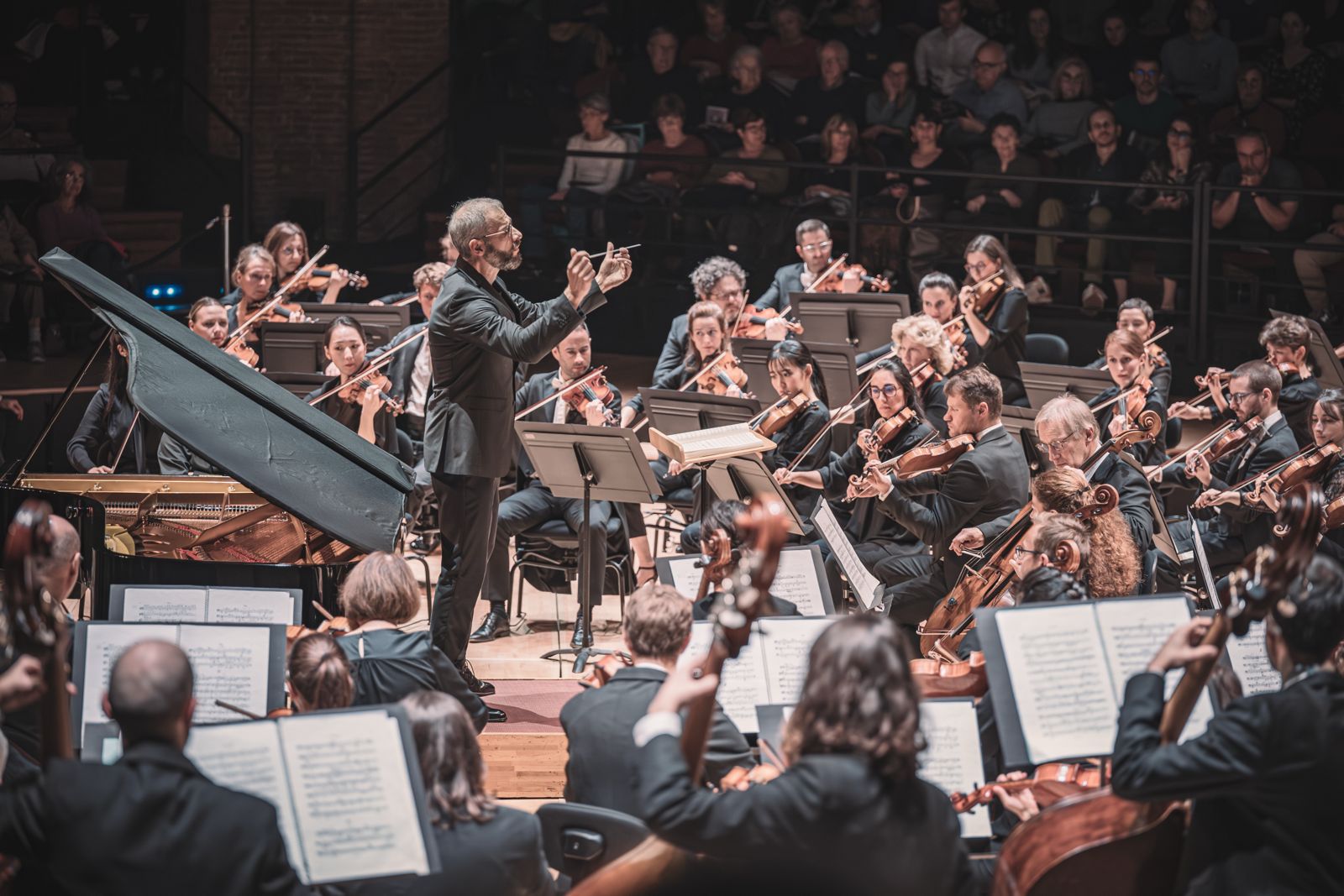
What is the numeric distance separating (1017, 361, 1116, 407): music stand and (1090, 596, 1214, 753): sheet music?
3.68 meters

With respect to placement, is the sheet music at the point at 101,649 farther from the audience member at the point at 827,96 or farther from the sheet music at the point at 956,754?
the audience member at the point at 827,96

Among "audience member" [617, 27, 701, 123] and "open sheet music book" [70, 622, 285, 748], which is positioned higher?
"audience member" [617, 27, 701, 123]

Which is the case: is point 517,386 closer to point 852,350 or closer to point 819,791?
point 852,350

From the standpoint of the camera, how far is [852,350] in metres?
7.07

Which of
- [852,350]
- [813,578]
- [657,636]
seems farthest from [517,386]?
[657,636]

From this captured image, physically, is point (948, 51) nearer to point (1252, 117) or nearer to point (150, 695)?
point (1252, 117)

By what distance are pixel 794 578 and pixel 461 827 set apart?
2.03 m

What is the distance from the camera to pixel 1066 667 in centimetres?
346

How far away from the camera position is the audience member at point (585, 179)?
10.7 metres

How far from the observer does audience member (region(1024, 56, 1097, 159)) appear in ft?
34.1

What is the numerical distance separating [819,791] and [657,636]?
106cm

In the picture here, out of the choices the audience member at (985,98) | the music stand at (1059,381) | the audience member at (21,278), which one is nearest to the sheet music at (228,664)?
the music stand at (1059,381)

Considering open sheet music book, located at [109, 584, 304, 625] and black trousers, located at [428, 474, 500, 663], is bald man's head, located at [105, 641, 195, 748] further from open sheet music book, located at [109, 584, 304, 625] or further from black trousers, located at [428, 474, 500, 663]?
black trousers, located at [428, 474, 500, 663]

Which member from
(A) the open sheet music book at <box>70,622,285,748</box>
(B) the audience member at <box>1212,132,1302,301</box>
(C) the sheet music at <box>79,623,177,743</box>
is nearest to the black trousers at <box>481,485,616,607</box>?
(A) the open sheet music book at <box>70,622,285,748</box>
